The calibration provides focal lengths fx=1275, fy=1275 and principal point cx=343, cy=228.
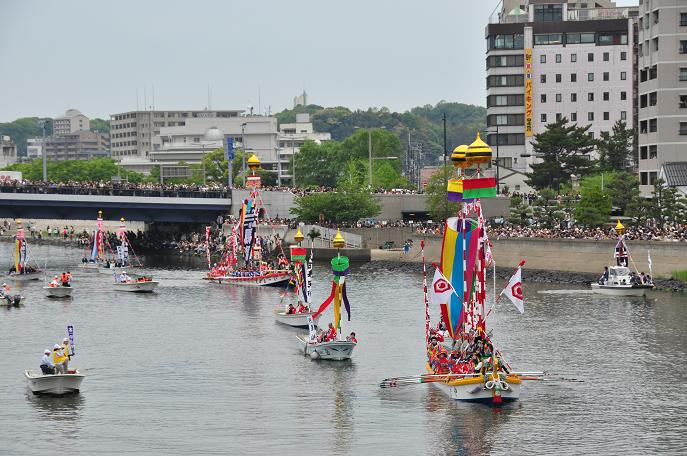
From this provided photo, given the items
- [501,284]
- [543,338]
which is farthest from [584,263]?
[543,338]

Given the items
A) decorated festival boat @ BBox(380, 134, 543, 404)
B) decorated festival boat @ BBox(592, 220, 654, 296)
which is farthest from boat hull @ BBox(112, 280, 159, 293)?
decorated festival boat @ BBox(380, 134, 543, 404)

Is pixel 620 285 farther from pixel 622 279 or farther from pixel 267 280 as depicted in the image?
pixel 267 280

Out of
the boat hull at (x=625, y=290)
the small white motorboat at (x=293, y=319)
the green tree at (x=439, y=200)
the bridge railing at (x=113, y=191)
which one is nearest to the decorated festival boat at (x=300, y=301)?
the small white motorboat at (x=293, y=319)

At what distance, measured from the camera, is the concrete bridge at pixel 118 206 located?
577 feet

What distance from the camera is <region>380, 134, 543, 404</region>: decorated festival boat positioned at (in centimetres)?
6988

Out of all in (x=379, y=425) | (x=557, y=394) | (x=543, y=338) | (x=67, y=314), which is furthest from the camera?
(x=67, y=314)

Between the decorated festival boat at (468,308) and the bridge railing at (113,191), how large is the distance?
108750 millimetres

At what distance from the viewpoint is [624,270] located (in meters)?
123

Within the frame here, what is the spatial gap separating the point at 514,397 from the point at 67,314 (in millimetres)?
55885

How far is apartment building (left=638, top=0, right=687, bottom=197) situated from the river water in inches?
1679

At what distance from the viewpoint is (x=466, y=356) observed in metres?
71.4

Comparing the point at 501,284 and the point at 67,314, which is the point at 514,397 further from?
the point at 501,284

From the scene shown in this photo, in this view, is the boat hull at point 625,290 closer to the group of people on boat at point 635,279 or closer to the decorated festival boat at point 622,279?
the decorated festival boat at point 622,279

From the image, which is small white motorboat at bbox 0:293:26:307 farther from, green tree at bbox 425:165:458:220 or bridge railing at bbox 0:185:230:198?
green tree at bbox 425:165:458:220
